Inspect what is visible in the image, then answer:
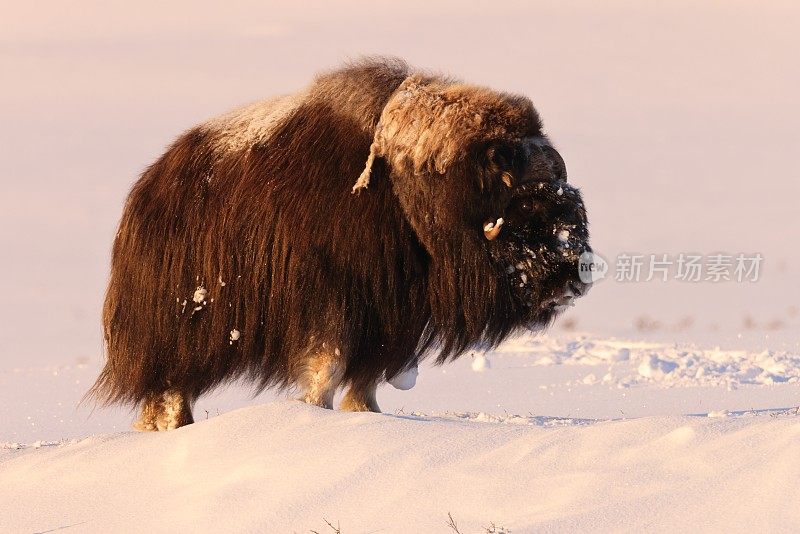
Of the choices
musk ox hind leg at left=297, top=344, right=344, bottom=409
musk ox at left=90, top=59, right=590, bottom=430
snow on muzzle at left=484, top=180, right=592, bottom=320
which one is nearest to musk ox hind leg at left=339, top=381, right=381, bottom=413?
musk ox at left=90, top=59, right=590, bottom=430

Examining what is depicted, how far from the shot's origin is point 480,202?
4098mm

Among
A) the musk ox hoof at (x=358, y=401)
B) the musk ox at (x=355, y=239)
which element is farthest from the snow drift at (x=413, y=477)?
the musk ox hoof at (x=358, y=401)

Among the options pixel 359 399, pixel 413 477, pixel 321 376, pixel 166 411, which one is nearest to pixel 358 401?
pixel 359 399

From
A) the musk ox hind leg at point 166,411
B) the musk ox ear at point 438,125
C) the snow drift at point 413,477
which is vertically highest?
the musk ox ear at point 438,125

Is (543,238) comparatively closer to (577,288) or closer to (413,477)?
(577,288)

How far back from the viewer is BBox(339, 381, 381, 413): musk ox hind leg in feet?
15.0

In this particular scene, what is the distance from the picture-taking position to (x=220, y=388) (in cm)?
450

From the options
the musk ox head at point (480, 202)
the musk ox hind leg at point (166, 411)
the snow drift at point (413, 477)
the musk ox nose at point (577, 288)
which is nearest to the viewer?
the snow drift at point (413, 477)

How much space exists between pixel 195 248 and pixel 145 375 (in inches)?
19.4

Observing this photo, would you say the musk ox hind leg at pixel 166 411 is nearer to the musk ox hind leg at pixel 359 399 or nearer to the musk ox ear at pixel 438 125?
the musk ox hind leg at pixel 359 399

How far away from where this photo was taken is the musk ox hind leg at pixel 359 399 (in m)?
4.57

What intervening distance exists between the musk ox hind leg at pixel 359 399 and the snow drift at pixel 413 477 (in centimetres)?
76

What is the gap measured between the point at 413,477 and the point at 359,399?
1564 mm

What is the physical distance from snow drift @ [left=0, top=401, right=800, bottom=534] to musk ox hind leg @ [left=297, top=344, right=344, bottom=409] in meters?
0.34
